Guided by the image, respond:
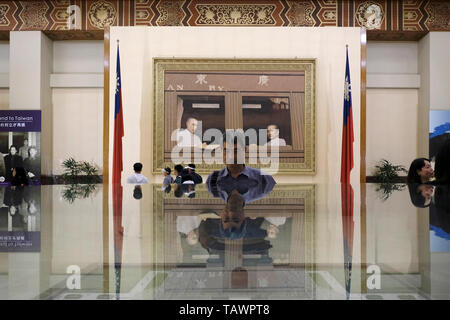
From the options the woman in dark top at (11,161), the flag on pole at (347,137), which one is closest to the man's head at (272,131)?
the flag on pole at (347,137)

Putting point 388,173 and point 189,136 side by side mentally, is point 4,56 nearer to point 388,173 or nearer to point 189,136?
point 189,136

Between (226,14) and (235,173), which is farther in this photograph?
(226,14)

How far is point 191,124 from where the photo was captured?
1176cm

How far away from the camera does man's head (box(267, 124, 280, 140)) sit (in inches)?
463

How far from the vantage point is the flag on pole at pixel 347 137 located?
10938 millimetres

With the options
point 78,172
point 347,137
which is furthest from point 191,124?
point 347,137

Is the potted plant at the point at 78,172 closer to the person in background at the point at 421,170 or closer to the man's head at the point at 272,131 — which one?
the man's head at the point at 272,131

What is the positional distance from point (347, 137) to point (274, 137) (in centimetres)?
197

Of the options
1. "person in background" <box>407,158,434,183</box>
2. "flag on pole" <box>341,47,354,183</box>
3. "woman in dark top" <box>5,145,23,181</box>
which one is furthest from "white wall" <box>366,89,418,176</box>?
"woman in dark top" <box>5,145,23,181</box>

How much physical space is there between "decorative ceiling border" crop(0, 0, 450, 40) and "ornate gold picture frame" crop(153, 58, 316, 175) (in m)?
1.36

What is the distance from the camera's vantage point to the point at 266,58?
11.7 m

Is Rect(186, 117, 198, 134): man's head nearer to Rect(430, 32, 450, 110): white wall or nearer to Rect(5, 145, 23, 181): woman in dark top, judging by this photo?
Rect(5, 145, 23, 181): woman in dark top

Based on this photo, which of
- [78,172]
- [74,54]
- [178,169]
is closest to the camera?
[178,169]

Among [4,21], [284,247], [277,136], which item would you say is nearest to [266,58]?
[277,136]
